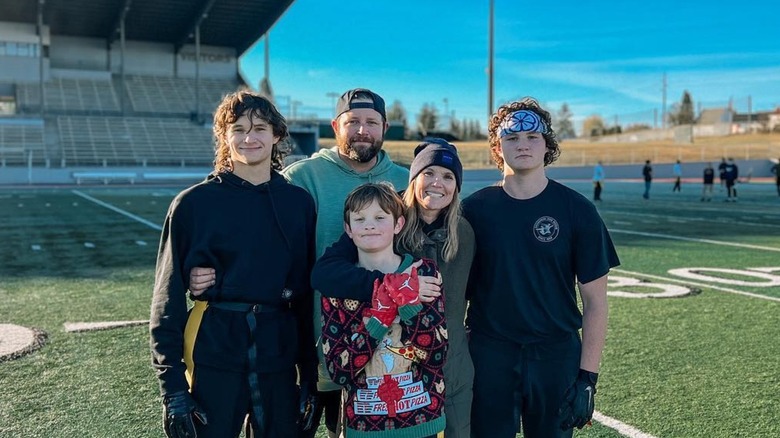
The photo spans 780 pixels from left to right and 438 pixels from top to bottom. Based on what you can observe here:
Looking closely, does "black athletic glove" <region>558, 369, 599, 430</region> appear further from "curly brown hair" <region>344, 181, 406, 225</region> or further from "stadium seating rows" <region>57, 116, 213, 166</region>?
"stadium seating rows" <region>57, 116, 213, 166</region>

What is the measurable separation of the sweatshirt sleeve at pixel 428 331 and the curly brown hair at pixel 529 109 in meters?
0.72

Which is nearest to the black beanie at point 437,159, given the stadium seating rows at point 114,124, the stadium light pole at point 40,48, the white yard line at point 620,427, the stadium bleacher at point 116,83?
the white yard line at point 620,427

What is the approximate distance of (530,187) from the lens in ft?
8.32

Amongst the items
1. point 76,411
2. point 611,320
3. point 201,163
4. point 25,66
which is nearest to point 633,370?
point 611,320

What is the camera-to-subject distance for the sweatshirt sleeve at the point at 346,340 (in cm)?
216

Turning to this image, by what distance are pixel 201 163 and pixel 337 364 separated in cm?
3634

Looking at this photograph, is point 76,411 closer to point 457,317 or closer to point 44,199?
point 457,317

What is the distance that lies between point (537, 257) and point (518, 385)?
50 cm

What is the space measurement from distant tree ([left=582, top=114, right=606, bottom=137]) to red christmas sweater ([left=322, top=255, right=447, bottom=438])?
9343 cm

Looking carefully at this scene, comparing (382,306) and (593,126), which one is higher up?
(593,126)

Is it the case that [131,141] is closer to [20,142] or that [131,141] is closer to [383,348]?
[20,142]

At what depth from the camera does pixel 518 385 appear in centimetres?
253

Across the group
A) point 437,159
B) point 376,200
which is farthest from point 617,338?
point 376,200

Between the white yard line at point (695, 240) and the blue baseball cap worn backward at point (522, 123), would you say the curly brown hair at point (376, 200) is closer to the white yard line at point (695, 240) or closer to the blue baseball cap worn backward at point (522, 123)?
the blue baseball cap worn backward at point (522, 123)
